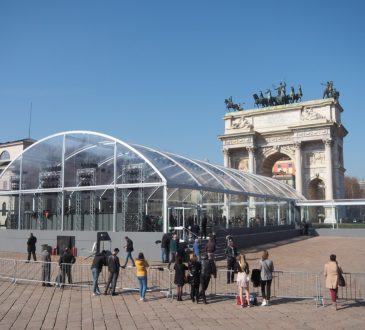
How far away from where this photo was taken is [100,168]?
82.9ft

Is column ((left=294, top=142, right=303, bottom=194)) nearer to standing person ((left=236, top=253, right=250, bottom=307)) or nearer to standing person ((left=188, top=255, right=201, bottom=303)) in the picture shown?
standing person ((left=236, top=253, right=250, bottom=307))

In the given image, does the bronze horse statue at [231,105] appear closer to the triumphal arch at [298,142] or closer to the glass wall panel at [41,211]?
the triumphal arch at [298,142]

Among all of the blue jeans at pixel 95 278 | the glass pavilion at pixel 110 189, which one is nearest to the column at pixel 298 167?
the glass pavilion at pixel 110 189

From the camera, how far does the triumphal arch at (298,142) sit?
200 ft

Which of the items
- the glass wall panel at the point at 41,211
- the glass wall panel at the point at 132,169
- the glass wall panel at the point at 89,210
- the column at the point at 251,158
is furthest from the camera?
the column at the point at 251,158

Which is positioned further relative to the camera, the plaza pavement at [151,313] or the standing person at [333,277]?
the standing person at [333,277]

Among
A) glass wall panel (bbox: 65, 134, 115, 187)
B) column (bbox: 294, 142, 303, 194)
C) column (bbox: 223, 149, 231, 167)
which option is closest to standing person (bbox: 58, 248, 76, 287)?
glass wall panel (bbox: 65, 134, 115, 187)

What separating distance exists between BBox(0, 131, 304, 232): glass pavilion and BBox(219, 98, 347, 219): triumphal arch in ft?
108

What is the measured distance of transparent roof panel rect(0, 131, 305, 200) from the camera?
23453 mm

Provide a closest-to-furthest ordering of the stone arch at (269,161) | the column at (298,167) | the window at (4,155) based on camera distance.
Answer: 1. the window at (4,155)
2. the column at (298,167)
3. the stone arch at (269,161)

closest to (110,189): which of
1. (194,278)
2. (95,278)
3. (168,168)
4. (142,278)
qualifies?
(168,168)

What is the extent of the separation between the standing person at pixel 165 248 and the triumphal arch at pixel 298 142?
143ft

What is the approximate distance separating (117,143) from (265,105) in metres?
51.1

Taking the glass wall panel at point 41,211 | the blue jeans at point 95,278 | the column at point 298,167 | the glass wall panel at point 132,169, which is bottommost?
the blue jeans at point 95,278
